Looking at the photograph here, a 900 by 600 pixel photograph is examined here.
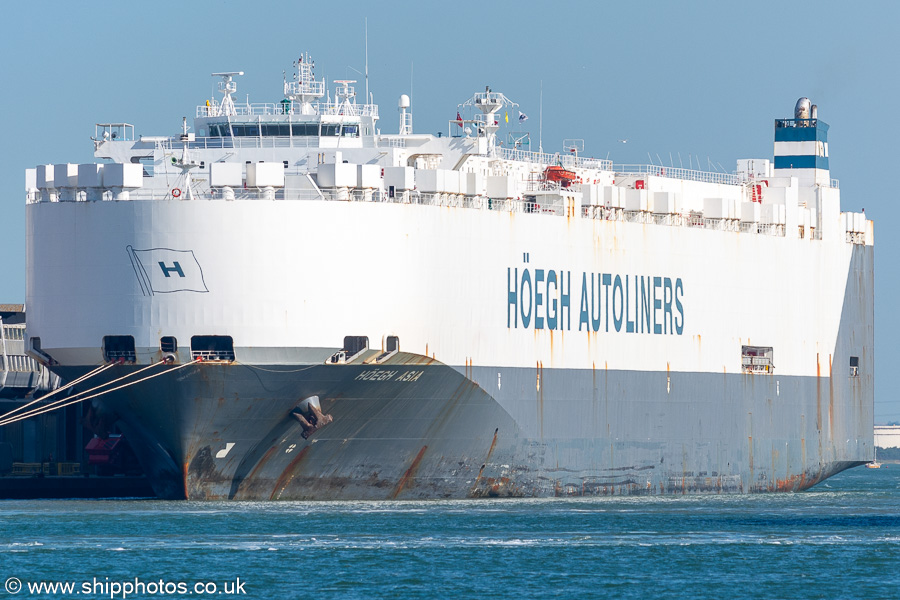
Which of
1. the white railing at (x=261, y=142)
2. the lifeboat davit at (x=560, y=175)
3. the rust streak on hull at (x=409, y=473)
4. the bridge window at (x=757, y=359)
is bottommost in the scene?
the rust streak on hull at (x=409, y=473)

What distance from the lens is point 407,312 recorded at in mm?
46562

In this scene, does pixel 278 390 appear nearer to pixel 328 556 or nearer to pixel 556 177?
pixel 328 556

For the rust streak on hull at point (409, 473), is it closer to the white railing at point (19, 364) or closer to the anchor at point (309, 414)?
the anchor at point (309, 414)

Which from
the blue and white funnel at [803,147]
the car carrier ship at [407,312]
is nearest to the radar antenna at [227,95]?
the car carrier ship at [407,312]

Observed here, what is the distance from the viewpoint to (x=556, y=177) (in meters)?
53.4

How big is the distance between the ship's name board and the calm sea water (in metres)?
5.08

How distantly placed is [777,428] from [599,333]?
1006 centimetres

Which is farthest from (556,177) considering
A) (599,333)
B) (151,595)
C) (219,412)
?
(151,595)

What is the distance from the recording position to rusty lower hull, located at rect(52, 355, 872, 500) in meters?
45.1

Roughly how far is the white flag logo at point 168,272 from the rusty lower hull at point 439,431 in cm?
190

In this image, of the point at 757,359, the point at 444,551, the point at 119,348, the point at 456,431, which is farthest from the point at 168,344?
the point at 757,359

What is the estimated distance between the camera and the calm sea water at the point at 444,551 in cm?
3422

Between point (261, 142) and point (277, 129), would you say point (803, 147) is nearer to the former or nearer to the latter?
point (277, 129)

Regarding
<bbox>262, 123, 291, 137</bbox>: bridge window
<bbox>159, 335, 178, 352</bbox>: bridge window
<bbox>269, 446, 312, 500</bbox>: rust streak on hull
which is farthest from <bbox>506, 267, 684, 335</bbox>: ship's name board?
<bbox>159, 335, 178, 352</bbox>: bridge window
